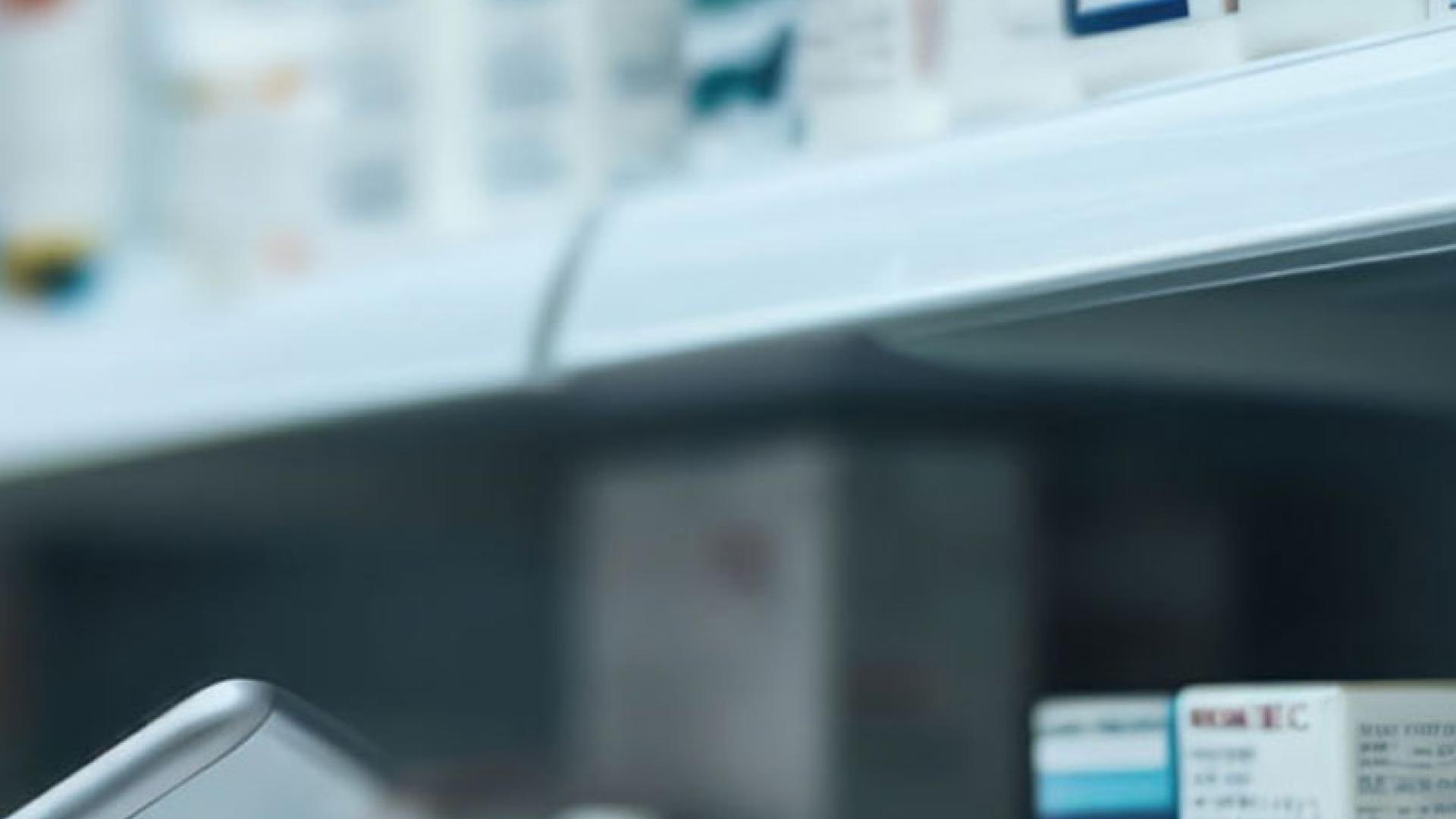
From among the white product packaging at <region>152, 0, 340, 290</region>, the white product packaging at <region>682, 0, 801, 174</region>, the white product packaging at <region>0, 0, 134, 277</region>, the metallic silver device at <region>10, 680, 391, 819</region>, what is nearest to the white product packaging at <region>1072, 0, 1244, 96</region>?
the white product packaging at <region>682, 0, 801, 174</region>

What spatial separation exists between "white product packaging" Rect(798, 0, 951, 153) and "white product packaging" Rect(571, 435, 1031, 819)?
0.24 metres

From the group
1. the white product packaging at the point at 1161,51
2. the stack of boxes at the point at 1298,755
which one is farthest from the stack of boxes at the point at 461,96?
the stack of boxes at the point at 1298,755

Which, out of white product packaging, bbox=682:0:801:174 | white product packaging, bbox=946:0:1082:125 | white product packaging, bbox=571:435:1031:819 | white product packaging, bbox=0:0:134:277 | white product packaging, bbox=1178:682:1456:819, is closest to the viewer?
white product packaging, bbox=1178:682:1456:819

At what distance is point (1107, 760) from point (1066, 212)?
0.47ft

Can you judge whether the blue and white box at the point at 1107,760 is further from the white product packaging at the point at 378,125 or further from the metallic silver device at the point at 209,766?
the white product packaging at the point at 378,125

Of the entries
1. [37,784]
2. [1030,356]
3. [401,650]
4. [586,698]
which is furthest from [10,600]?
[1030,356]

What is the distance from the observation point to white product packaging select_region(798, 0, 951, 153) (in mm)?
674

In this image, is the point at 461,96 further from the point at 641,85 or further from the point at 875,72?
the point at 875,72

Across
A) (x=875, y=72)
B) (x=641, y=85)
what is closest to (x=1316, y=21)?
(x=875, y=72)

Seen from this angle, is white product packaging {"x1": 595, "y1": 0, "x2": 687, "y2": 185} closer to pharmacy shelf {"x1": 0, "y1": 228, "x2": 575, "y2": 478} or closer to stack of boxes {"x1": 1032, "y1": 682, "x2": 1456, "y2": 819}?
pharmacy shelf {"x1": 0, "y1": 228, "x2": 575, "y2": 478}

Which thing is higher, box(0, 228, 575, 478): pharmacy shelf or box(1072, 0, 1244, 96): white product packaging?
box(1072, 0, 1244, 96): white product packaging

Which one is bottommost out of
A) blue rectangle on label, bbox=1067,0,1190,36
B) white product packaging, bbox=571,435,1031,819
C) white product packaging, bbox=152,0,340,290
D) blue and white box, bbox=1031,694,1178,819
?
→ white product packaging, bbox=571,435,1031,819

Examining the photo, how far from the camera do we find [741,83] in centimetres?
75

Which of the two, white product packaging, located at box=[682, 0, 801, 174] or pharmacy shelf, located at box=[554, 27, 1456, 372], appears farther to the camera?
white product packaging, located at box=[682, 0, 801, 174]
